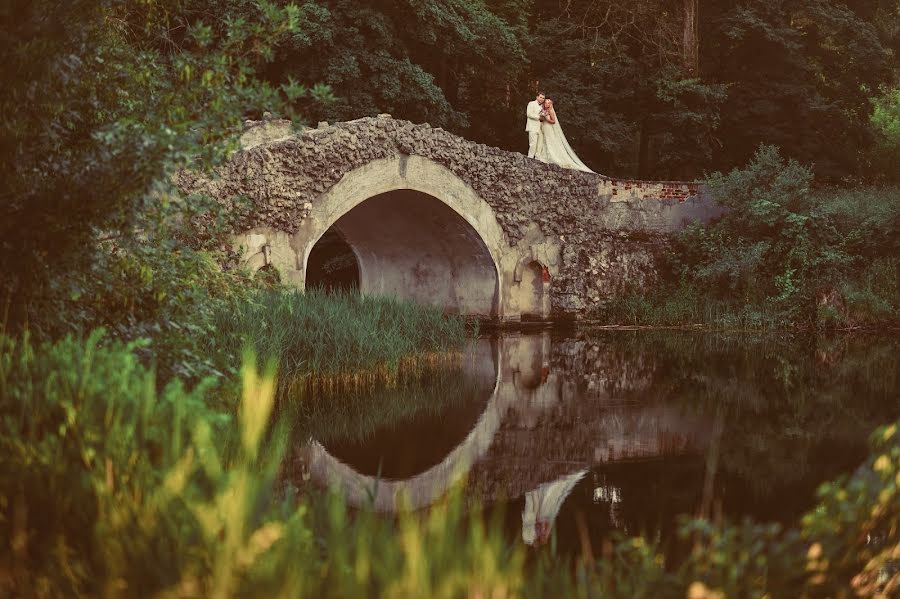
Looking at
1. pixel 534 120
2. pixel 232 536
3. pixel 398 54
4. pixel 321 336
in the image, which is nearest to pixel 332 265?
pixel 398 54

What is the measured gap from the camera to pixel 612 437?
840 centimetres

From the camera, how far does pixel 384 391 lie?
10.2 metres

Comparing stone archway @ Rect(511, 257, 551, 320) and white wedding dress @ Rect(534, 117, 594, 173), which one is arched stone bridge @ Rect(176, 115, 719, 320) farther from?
white wedding dress @ Rect(534, 117, 594, 173)

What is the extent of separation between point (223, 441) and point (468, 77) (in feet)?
61.1

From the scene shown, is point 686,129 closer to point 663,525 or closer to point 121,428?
point 663,525

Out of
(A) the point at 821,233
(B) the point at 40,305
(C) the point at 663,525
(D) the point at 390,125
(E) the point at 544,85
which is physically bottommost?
(C) the point at 663,525

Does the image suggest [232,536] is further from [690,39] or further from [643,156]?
[643,156]

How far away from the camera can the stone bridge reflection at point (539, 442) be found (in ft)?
21.1

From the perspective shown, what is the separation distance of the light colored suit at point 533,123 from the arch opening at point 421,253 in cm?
220

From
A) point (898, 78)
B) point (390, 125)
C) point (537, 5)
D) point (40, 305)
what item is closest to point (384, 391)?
point (40, 305)

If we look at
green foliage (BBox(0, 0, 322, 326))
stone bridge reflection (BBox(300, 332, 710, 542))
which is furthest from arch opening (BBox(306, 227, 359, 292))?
green foliage (BBox(0, 0, 322, 326))

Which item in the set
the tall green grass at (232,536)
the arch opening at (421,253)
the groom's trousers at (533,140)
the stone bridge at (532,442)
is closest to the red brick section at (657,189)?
the groom's trousers at (533,140)

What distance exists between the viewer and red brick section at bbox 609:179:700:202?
19594 mm

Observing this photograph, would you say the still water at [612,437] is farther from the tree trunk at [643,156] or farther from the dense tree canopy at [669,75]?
the tree trunk at [643,156]
